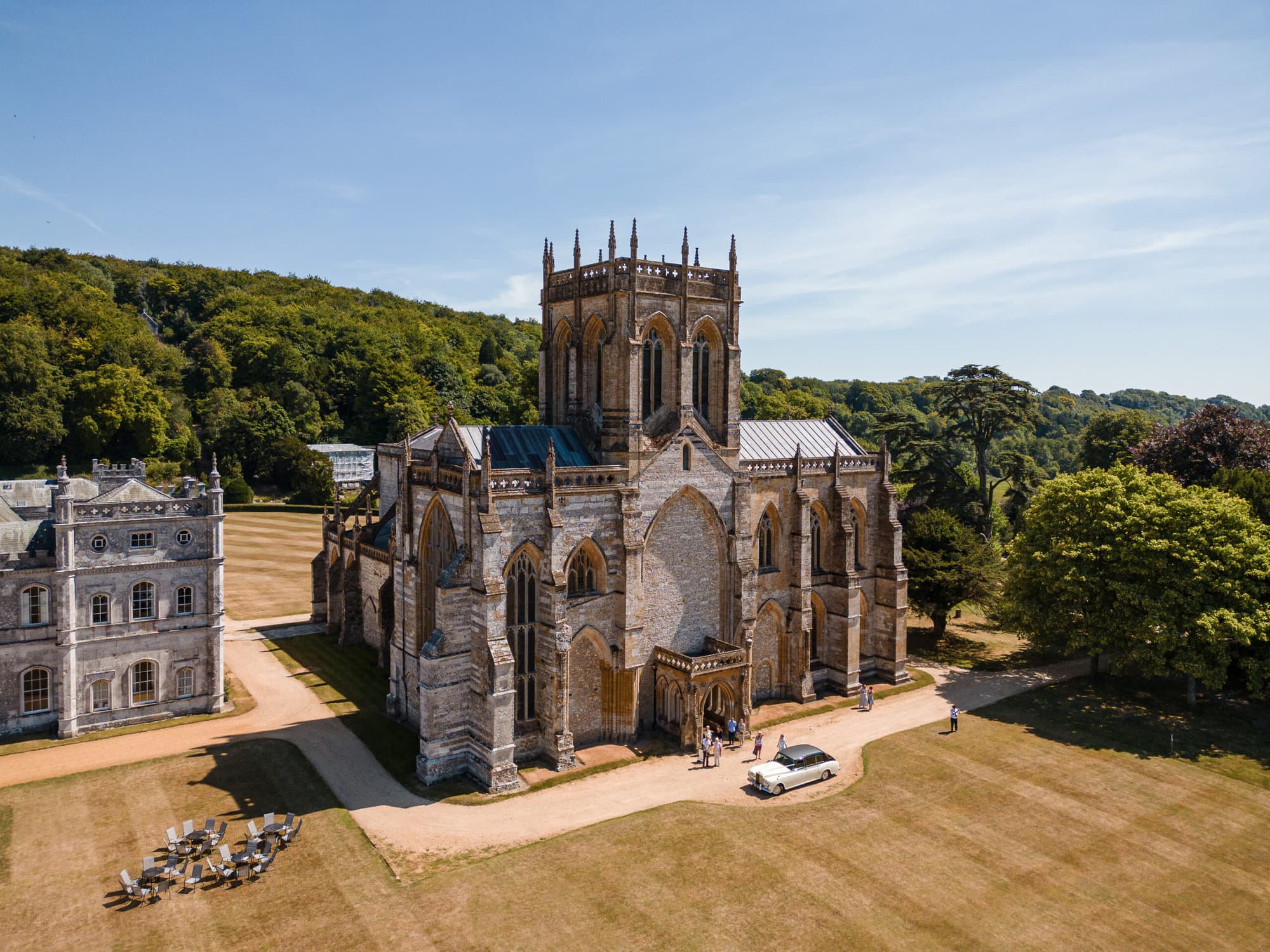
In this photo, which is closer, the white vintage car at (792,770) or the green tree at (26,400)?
the white vintage car at (792,770)

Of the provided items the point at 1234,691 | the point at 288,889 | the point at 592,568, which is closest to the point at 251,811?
the point at 288,889

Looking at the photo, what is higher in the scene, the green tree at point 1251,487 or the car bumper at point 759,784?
the green tree at point 1251,487

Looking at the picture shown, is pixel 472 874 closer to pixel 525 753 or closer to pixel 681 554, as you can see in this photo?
pixel 525 753

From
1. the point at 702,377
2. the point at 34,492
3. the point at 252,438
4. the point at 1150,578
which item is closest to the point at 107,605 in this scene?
the point at 34,492

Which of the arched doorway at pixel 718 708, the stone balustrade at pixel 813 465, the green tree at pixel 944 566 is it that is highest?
the stone balustrade at pixel 813 465

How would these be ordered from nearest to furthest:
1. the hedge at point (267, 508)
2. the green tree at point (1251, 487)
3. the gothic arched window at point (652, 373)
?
the gothic arched window at point (652, 373) → the green tree at point (1251, 487) → the hedge at point (267, 508)

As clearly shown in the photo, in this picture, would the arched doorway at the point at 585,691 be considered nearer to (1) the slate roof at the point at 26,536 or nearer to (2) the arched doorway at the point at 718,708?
(2) the arched doorway at the point at 718,708

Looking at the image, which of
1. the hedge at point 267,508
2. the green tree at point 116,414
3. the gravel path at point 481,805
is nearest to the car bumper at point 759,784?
the gravel path at point 481,805
